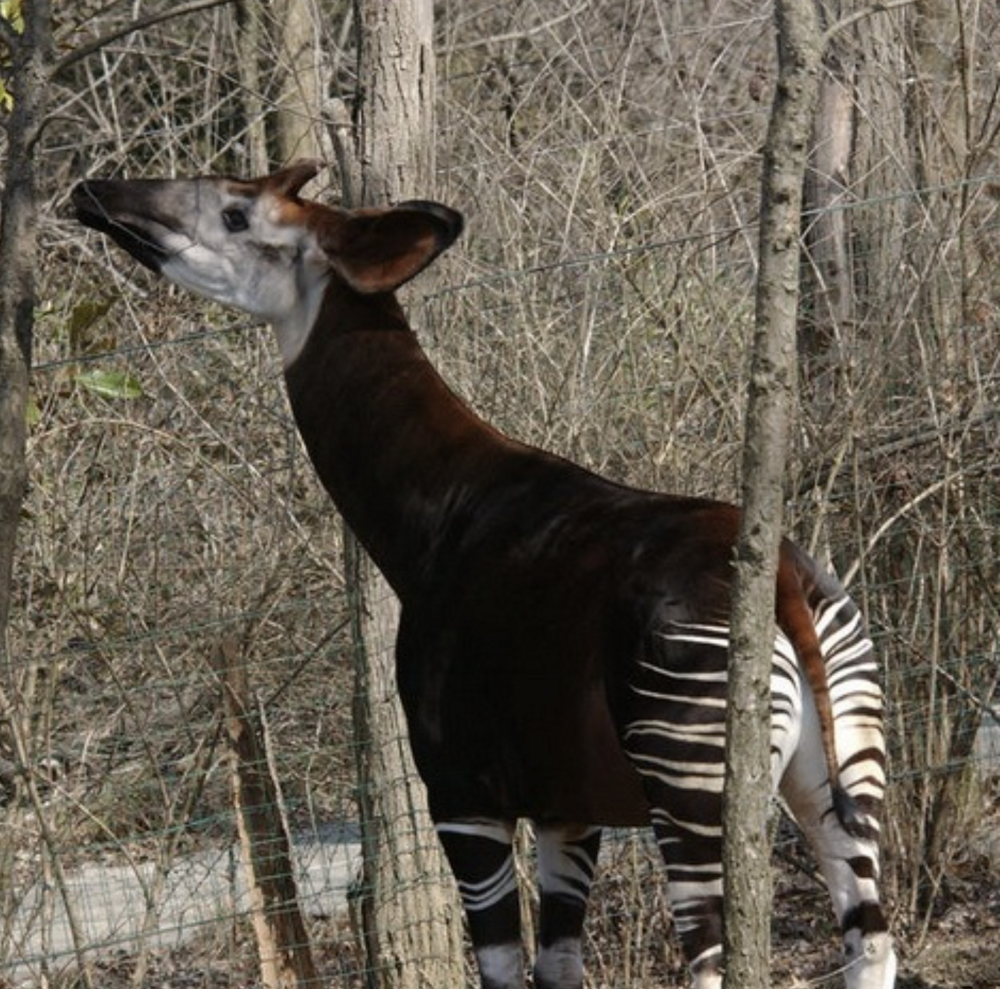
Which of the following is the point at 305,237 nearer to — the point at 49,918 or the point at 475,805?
the point at 475,805

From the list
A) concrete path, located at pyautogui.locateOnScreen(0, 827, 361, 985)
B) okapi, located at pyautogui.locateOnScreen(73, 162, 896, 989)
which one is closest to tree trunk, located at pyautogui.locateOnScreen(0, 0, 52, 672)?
okapi, located at pyautogui.locateOnScreen(73, 162, 896, 989)

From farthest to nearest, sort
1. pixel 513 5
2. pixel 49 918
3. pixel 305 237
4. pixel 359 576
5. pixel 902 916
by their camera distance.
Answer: pixel 513 5
pixel 902 916
pixel 49 918
pixel 359 576
pixel 305 237

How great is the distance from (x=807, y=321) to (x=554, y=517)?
221 cm

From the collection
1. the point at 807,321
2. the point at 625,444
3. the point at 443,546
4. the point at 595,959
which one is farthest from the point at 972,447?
the point at 443,546

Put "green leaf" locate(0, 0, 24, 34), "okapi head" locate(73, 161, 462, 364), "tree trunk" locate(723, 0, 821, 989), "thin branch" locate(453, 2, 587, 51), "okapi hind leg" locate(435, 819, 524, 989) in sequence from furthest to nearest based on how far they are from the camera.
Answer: "thin branch" locate(453, 2, 587, 51) → "green leaf" locate(0, 0, 24, 34) → "okapi head" locate(73, 161, 462, 364) → "okapi hind leg" locate(435, 819, 524, 989) → "tree trunk" locate(723, 0, 821, 989)

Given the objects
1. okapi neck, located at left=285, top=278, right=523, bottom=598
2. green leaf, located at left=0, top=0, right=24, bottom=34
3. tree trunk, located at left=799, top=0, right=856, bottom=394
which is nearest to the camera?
okapi neck, located at left=285, top=278, right=523, bottom=598

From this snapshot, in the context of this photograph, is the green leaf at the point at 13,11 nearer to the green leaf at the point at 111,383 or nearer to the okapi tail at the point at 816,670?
the green leaf at the point at 111,383

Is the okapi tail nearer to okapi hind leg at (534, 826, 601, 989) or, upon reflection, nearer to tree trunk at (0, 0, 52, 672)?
okapi hind leg at (534, 826, 601, 989)

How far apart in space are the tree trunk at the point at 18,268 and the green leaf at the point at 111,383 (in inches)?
71.8

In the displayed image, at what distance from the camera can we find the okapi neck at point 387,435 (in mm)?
4738

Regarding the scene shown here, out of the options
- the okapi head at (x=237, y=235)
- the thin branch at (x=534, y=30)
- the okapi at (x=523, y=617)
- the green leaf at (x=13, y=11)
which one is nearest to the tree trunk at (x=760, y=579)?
the okapi at (x=523, y=617)

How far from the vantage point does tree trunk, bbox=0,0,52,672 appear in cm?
402

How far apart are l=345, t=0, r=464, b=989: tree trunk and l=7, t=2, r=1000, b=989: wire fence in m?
0.09

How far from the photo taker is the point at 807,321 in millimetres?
6480
